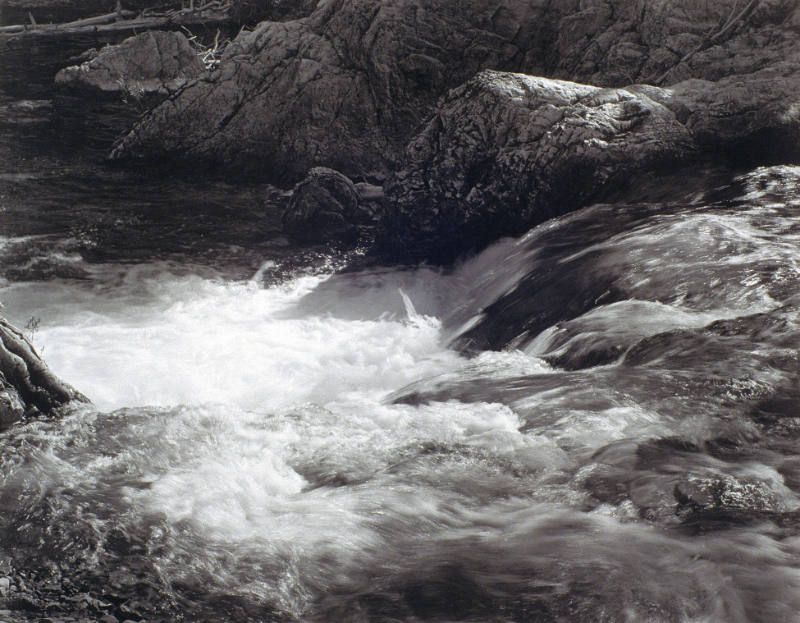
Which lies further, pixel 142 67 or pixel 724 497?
pixel 142 67

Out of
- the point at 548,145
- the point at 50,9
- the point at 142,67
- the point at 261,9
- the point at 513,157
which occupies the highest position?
the point at 50,9

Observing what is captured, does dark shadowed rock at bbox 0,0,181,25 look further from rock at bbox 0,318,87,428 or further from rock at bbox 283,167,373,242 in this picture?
rock at bbox 0,318,87,428

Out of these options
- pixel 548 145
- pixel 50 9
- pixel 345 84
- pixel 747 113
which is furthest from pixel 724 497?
pixel 50 9

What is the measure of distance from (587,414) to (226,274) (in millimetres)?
5687

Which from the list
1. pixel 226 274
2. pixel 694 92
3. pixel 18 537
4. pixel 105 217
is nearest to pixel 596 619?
pixel 18 537

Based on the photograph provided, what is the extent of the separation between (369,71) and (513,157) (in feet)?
13.0

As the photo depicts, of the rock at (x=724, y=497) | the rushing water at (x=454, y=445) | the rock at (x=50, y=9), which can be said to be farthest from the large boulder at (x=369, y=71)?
the rock at (x=50, y=9)

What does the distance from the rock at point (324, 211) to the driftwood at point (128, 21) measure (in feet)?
49.9

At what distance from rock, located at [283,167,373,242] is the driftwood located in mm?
15209

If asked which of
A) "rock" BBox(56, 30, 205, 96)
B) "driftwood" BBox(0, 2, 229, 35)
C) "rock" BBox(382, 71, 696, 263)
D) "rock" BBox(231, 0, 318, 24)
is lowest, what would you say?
"rock" BBox(382, 71, 696, 263)

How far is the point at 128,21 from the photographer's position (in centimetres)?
2373

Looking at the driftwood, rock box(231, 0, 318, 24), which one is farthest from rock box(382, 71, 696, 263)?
the driftwood

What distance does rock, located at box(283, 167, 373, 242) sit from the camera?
399 inches

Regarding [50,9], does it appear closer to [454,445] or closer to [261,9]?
[261,9]
